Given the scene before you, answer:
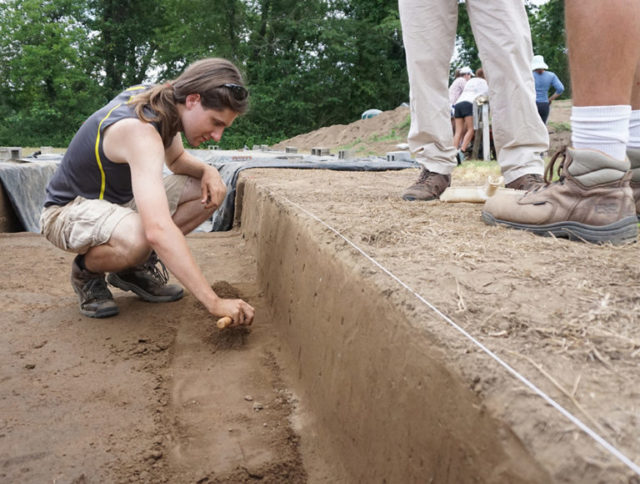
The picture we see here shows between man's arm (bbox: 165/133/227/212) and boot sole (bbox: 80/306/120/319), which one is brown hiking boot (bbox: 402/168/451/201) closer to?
man's arm (bbox: 165/133/227/212)

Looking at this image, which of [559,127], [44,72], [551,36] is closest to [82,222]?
[559,127]

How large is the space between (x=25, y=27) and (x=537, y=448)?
25008 millimetres

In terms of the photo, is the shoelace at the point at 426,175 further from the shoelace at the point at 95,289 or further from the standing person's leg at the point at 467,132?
the standing person's leg at the point at 467,132

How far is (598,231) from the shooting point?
168 cm

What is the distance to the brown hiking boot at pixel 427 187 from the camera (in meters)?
2.78

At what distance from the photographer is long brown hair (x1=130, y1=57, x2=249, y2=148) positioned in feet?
7.43

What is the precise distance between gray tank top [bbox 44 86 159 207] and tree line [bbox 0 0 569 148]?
57.7ft

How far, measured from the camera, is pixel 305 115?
822 inches

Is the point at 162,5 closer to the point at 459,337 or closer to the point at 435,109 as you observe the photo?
the point at 435,109

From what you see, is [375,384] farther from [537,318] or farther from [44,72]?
[44,72]

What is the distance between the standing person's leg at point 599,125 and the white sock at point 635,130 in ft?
1.39

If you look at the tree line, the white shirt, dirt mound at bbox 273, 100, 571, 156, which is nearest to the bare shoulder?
the white shirt

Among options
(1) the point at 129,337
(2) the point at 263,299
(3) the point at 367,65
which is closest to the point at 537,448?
(1) the point at 129,337

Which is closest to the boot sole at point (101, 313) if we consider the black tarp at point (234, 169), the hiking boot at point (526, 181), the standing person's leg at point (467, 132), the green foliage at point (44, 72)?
the hiking boot at point (526, 181)
